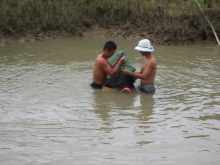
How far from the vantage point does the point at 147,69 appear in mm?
6430

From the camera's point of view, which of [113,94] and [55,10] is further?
[55,10]

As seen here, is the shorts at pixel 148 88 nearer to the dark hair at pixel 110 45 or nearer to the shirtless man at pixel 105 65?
the shirtless man at pixel 105 65

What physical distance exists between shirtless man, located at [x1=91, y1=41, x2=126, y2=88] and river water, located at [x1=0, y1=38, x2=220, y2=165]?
233 millimetres

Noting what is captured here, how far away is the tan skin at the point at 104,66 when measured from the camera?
665 cm

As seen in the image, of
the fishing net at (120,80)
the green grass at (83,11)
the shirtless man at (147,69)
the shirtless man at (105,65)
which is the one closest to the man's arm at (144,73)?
the shirtless man at (147,69)

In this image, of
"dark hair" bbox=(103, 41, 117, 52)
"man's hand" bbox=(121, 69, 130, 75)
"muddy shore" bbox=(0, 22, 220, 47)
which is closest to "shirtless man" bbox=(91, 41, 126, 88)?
"dark hair" bbox=(103, 41, 117, 52)

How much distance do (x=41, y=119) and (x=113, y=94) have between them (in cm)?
169

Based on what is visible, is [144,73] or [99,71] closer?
[144,73]

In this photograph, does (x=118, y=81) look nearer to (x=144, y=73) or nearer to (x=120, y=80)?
(x=120, y=80)

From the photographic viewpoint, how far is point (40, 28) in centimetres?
1132

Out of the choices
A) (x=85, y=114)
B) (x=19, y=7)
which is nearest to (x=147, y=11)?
(x=19, y=7)

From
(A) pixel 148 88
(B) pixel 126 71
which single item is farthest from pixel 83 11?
(A) pixel 148 88

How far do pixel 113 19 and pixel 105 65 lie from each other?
17.8 ft

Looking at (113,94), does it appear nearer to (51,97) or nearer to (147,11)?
(51,97)
